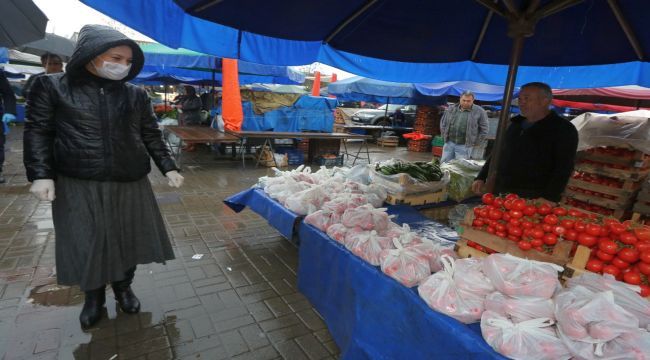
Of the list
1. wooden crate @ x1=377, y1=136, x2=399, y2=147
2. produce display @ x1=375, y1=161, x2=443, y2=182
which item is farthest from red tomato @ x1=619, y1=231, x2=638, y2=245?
wooden crate @ x1=377, y1=136, x2=399, y2=147

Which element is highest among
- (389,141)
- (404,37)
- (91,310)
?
(404,37)

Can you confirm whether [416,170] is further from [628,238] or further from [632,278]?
[632,278]

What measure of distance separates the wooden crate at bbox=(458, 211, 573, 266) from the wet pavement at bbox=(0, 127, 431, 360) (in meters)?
1.31

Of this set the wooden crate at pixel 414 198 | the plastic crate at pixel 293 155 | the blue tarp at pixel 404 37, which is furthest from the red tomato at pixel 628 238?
the plastic crate at pixel 293 155

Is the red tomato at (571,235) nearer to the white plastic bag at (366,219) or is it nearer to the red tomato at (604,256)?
the red tomato at (604,256)

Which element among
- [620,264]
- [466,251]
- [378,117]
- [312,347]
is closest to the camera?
[620,264]

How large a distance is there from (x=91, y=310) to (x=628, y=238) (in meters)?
3.43

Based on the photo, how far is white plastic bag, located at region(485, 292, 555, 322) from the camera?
148cm

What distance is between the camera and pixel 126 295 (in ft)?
9.10

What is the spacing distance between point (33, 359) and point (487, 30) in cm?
476

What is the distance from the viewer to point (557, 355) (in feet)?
4.38

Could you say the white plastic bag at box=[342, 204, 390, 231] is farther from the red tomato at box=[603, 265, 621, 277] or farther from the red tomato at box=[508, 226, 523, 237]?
the red tomato at box=[603, 265, 621, 277]

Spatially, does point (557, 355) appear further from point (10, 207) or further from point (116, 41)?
point (10, 207)

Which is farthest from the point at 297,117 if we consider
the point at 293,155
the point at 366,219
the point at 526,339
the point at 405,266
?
the point at 526,339
